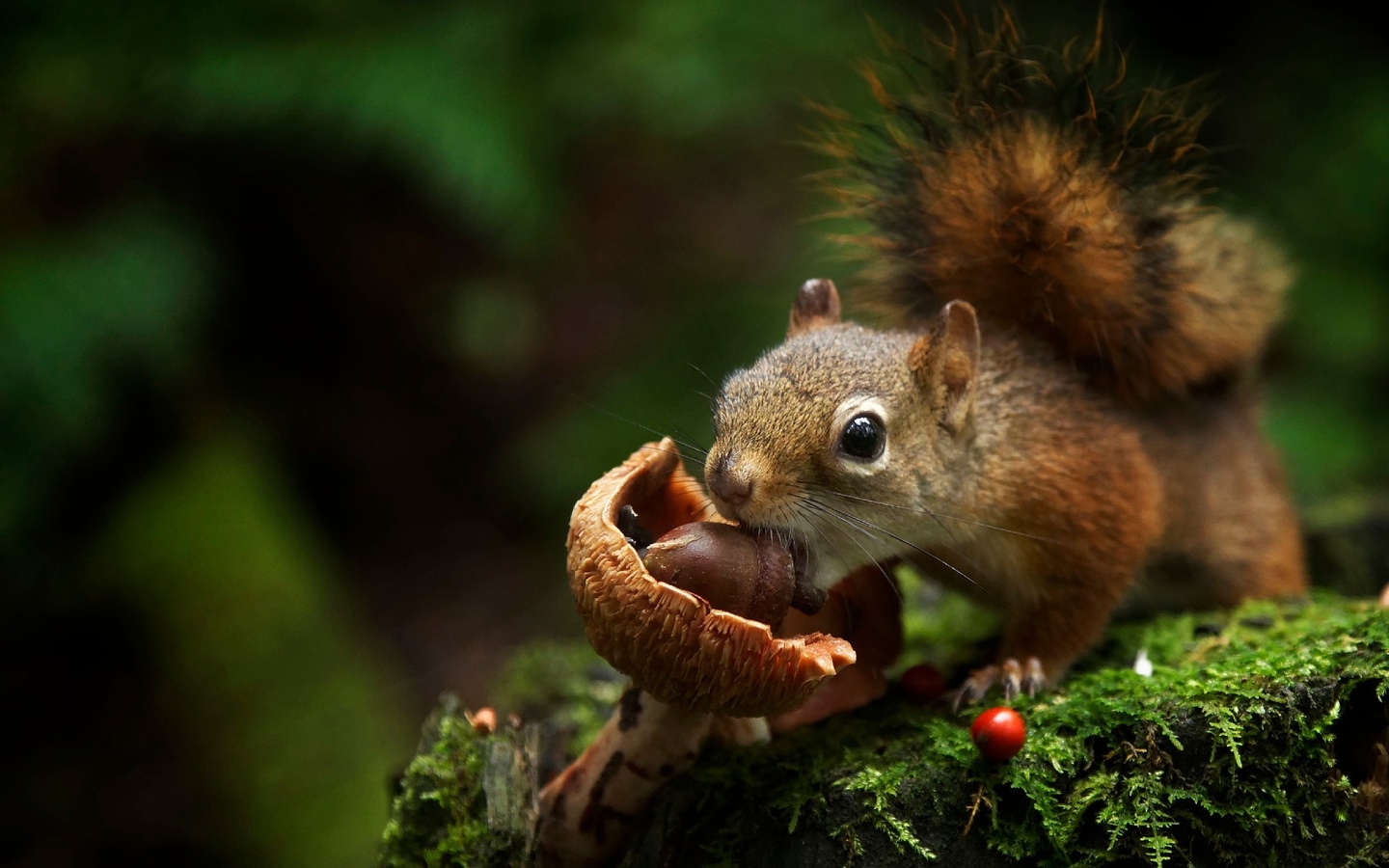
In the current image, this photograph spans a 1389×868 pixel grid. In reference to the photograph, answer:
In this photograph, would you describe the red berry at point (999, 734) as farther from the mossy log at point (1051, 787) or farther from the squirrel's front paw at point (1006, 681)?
the squirrel's front paw at point (1006, 681)

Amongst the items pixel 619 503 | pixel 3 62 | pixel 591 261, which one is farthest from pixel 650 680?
pixel 591 261

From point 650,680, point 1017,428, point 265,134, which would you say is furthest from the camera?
point 265,134

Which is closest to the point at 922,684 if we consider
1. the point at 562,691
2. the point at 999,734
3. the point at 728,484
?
the point at 999,734

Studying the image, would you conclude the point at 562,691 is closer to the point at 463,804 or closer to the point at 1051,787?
the point at 463,804

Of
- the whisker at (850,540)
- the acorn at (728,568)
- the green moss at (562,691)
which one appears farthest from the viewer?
the green moss at (562,691)

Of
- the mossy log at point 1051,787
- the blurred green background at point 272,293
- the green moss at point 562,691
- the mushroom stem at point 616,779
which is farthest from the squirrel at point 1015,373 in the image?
the blurred green background at point 272,293

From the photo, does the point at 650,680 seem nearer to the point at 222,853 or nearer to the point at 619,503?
the point at 619,503

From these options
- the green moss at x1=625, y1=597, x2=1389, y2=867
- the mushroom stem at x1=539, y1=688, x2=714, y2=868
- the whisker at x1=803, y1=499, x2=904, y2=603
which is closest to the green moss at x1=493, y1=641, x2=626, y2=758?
the mushroom stem at x1=539, y1=688, x2=714, y2=868
